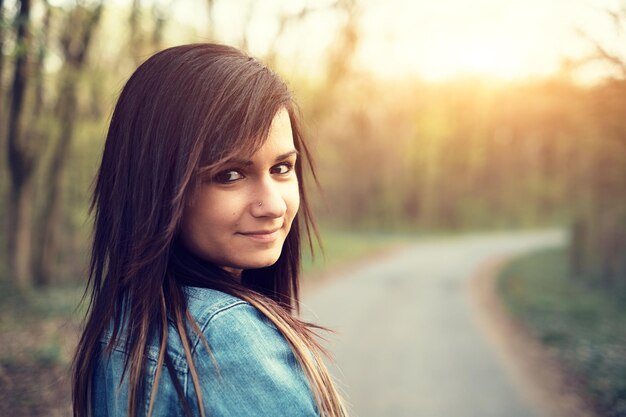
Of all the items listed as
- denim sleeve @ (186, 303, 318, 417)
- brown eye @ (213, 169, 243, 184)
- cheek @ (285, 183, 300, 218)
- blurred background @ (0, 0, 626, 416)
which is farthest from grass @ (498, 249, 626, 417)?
brown eye @ (213, 169, 243, 184)

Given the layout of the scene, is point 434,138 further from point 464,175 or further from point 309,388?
point 309,388

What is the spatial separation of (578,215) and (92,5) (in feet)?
45.0

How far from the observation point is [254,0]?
1123 cm

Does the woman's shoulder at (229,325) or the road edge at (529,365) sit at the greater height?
the woman's shoulder at (229,325)

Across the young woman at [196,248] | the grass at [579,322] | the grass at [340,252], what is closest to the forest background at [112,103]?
the young woman at [196,248]

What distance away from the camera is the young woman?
1026 mm

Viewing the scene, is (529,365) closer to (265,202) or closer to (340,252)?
(265,202)

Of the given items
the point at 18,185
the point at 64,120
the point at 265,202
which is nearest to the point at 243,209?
the point at 265,202

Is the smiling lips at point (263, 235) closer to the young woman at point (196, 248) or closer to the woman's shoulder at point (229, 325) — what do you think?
the young woman at point (196, 248)

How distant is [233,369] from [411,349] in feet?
22.6

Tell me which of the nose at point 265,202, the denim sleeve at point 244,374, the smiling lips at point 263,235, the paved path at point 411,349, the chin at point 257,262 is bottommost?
the paved path at point 411,349

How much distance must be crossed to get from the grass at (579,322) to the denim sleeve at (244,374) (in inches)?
212

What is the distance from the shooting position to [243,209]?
1.21 metres

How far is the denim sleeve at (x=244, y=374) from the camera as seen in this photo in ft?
3.27
